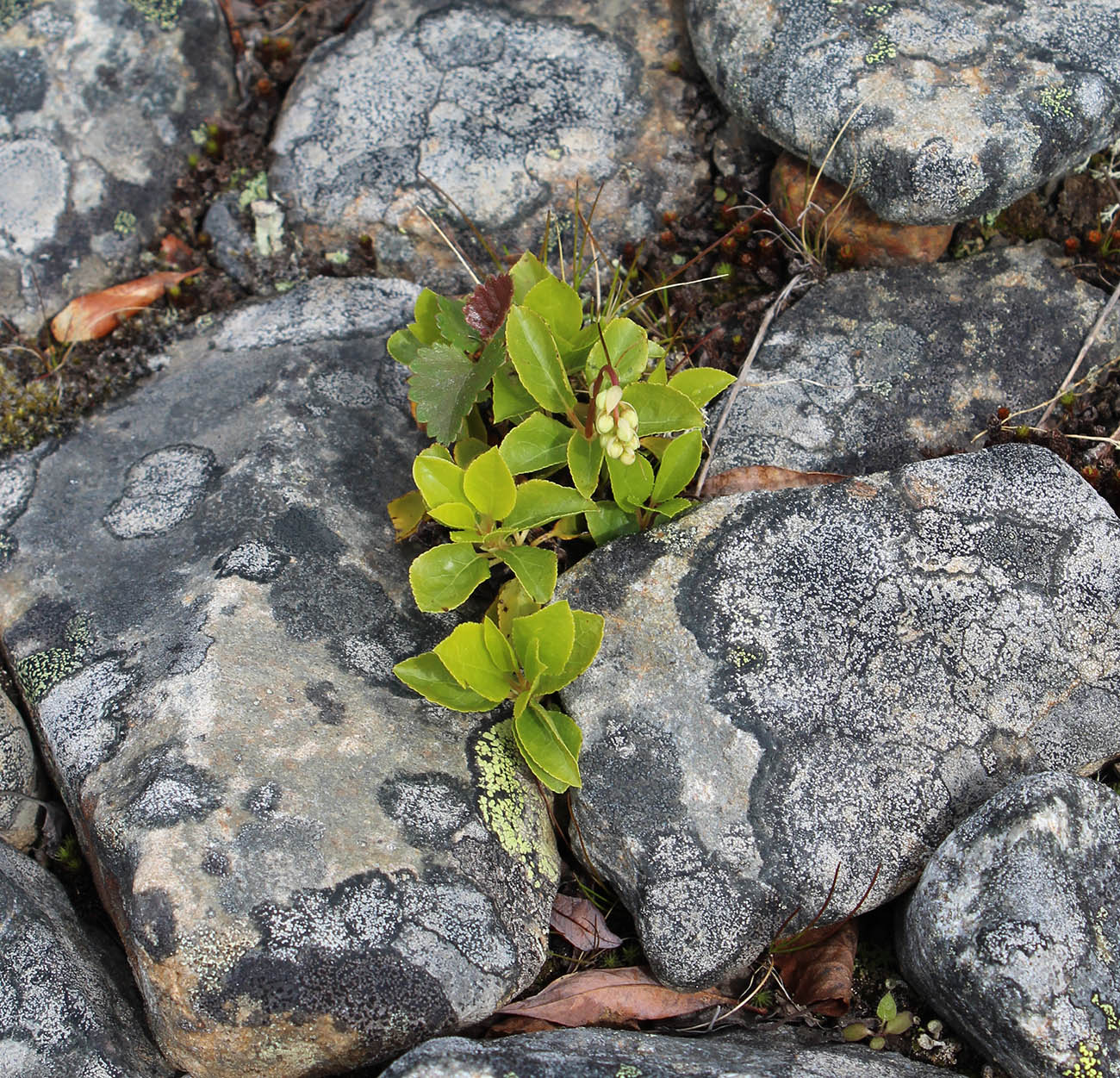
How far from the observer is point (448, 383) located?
9.98 ft

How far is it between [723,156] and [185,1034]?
12.3ft

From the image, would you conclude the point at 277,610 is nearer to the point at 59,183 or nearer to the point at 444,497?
the point at 444,497

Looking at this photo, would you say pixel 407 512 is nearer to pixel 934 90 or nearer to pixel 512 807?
pixel 512 807

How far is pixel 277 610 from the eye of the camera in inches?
121

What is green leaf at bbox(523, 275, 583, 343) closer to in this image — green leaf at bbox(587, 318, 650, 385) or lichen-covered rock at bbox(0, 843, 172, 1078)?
green leaf at bbox(587, 318, 650, 385)

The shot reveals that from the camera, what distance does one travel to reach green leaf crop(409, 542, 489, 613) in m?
2.80

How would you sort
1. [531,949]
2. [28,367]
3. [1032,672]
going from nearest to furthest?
[531,949] → [1032,672] → [28,367]

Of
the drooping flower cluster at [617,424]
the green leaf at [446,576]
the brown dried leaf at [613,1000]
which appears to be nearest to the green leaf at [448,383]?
the green leaf at [446,576]

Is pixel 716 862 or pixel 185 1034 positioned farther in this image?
pixel 716 862

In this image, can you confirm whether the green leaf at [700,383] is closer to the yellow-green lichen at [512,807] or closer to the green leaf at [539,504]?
the green leaf at [539,504]

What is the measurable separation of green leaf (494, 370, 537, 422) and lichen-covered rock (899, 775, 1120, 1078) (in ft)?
5.77

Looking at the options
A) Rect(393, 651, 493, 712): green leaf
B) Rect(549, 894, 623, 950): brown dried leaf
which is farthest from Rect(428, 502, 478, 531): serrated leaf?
Rect(549, 894, 623, 950): brown dried leaf

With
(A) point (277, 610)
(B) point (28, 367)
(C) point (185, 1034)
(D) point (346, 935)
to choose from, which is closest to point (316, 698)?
(A) point (277, 610)

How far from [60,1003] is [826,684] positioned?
2308mm
